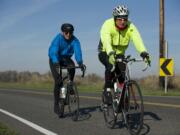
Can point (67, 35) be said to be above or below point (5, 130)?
above

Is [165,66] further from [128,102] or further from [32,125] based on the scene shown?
[128,102]

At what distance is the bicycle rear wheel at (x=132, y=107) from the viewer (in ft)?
24.6

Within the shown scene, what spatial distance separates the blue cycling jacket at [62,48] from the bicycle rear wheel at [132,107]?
273cm

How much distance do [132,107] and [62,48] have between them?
128 inches

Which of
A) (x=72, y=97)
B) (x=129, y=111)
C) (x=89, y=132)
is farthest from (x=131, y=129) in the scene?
(x=72, y=97)

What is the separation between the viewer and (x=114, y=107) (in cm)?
834

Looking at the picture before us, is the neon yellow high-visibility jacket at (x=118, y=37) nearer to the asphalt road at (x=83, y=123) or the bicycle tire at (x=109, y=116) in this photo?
the bicycle tire at (x=109, y=116)

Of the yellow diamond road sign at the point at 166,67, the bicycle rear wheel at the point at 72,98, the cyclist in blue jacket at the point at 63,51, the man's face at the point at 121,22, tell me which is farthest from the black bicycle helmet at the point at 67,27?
the yellow diamond road sign at the point at 166,67

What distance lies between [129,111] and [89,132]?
0.88 meters

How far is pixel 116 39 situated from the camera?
27.9ft

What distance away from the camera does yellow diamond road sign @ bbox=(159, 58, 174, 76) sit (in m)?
22.7

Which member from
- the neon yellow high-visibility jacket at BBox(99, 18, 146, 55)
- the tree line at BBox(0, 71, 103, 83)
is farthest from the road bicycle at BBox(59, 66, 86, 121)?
the tree line at BBox(0, 71, 103, 83)

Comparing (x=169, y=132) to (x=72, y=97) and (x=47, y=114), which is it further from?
(x=47, y=114)

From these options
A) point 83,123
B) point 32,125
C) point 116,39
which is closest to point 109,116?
point 83,123
